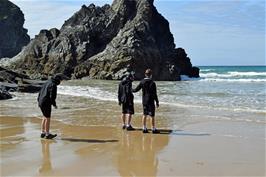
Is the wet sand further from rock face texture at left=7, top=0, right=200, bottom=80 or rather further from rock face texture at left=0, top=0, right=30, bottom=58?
rock face texture at left=0, top=0, right=30, bottom=58

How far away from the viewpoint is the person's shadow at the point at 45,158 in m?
7.09

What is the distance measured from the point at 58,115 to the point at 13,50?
390 feet

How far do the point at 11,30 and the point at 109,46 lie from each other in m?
80.0

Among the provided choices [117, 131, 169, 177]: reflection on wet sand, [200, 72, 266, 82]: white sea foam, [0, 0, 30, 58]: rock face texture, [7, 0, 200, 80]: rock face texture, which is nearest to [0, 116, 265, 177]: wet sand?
[117, 131, 169, 177]: reflection on wet sand

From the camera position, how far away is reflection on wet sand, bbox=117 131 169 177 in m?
7.10

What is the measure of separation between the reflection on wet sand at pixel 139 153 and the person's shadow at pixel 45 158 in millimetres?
1205

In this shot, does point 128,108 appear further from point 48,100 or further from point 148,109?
point 48,100

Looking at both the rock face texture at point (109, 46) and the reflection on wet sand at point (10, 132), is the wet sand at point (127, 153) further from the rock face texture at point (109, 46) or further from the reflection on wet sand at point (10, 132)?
the rock face texture at point (109, 46)

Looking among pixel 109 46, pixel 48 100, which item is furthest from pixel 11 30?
pixel 48 100

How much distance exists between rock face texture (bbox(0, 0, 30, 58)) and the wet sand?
120 meters

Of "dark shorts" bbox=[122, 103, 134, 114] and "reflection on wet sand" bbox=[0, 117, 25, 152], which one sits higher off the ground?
"dark shorts" bbox=[122, 103, 134, 114]

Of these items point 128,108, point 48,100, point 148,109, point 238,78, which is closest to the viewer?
point 48,100

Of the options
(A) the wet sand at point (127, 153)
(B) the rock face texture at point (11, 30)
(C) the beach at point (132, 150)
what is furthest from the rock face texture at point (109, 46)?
(B) the rock face texture at point (11, 30)

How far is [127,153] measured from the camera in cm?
847
